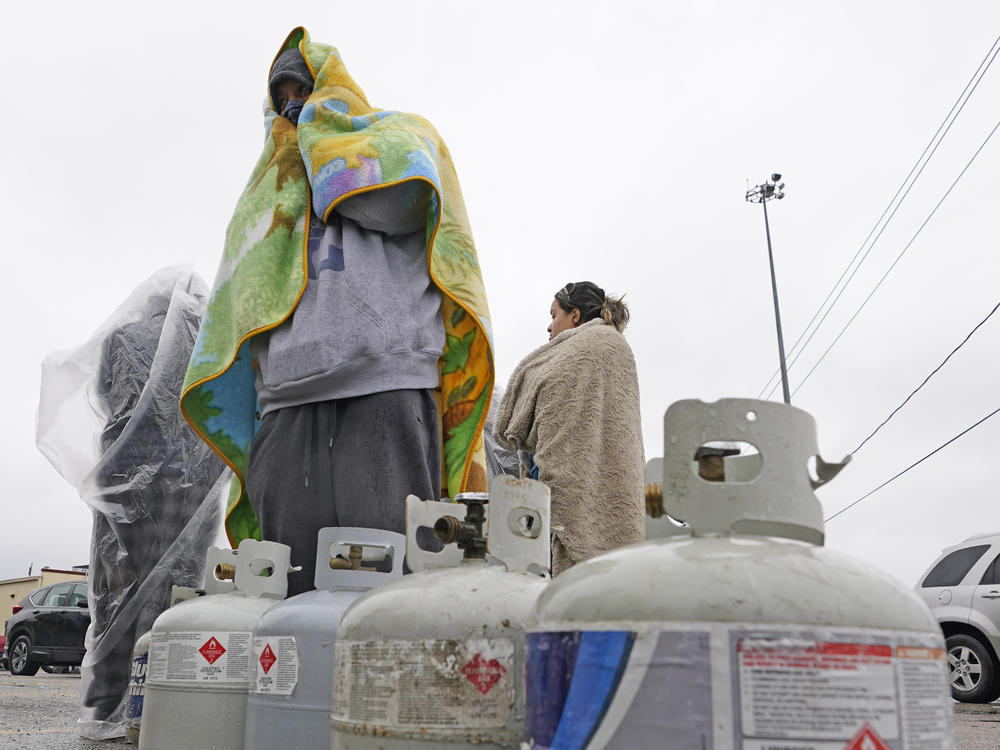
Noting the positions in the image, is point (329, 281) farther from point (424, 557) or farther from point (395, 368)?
point (424, 557)

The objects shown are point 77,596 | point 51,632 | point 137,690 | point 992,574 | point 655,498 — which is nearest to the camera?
point 655,498

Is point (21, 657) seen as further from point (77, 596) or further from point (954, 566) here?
point (954, 566)

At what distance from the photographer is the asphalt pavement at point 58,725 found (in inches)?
111

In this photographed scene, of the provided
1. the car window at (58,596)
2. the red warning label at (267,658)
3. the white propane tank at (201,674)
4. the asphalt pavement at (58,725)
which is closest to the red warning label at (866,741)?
the red warning label at (267,658)

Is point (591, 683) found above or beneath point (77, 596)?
beneath

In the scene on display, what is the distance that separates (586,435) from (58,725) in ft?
8.48

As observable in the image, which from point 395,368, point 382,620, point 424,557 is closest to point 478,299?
point 395,368

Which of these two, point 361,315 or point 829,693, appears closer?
point 829,693

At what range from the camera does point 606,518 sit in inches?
96.1

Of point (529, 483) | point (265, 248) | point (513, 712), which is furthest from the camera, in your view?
point (265, 248)

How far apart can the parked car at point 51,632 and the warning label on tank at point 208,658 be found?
9.71 m

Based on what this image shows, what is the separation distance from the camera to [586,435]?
2527 mm

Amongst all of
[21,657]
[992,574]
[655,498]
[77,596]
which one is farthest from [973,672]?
[21,657]

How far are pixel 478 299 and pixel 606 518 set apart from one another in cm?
73
